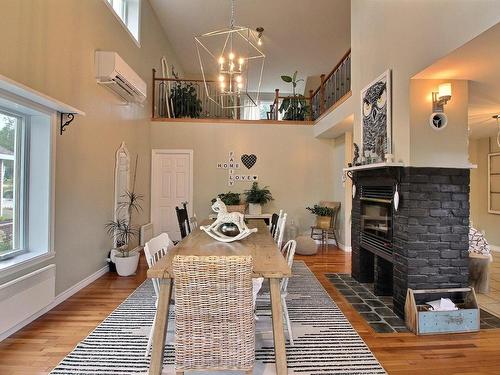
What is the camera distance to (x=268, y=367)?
2096mm

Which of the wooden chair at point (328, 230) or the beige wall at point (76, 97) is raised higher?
the beige wall at point (76, 97)

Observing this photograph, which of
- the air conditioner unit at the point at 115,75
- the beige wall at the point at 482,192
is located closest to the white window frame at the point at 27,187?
the air conditioner unit at the point at 115,75

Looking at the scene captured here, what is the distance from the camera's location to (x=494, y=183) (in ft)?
19.6

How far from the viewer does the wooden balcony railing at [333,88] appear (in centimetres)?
519

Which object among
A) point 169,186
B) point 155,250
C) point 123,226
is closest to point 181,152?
point 169,186

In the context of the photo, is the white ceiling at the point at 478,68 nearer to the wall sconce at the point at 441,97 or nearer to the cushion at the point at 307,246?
the wall sconce at the point at 441,97

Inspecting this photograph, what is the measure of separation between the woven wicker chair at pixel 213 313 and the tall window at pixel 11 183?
1997 millimetres

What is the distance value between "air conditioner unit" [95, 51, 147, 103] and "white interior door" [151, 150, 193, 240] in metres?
1.91

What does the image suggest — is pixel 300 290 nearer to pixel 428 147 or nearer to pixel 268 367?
pixel 268 367

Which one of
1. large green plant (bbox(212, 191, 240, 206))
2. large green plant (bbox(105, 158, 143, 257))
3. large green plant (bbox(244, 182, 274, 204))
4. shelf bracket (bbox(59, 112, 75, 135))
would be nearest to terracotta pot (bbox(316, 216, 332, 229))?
large green plant (bbox(244, 182, 274, 204))

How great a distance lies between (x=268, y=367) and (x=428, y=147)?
2.35 metres

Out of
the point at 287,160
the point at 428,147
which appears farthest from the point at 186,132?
the point at 428,147

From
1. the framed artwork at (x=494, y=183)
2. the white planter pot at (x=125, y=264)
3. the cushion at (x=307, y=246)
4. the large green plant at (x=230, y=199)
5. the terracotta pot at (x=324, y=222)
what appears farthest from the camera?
the large green plant at (x=230, y=199)

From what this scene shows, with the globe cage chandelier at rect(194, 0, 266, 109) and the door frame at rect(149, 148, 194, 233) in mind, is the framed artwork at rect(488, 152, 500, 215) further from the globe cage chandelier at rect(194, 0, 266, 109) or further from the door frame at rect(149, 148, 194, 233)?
the door frame at rect(149, 148, 194, 233)
